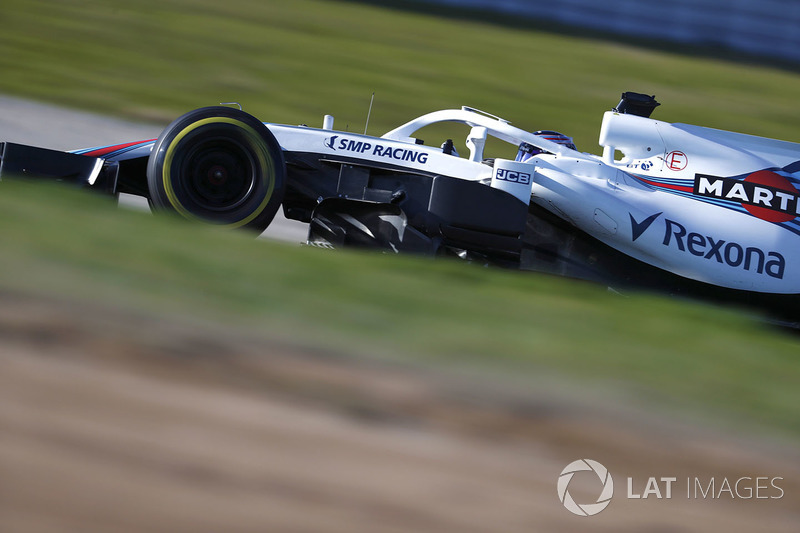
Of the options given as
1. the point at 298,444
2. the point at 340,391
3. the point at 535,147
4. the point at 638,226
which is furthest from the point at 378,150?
the point at 298,444

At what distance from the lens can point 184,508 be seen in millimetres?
2094

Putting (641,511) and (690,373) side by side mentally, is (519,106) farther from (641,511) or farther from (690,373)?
(641,511)

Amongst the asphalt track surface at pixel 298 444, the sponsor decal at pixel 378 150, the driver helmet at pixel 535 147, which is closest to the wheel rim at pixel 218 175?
the sponsor decal at pixel 378 150

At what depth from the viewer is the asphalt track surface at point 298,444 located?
2.14 meters

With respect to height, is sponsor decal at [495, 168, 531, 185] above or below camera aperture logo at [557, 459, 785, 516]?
above

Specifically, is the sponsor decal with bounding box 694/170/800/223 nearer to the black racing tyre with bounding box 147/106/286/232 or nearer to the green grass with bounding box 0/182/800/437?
the green grass with bounding box 0/182/800/437

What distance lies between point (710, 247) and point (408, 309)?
2.70m

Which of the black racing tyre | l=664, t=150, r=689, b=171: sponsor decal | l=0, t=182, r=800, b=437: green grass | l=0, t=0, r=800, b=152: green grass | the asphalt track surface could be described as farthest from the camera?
l=0, t=0, r=800, b=152: green grass

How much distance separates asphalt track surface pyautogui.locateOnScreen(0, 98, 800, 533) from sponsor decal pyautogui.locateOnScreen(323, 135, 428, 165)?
2571mm

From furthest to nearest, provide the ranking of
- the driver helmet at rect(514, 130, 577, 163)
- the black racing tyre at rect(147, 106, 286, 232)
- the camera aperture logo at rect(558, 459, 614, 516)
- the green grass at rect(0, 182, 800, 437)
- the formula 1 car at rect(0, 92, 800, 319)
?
the driver helmet at rect(514, 130, 577, 163) < the formula 1 car at rect(0, 92, 800, 319) < the black racing tyre at rect(147, 106, 286, 232) < the green grass at rect(0, 182, 800, 437) < the camera aperture logo at rect(558, 459, 614, 516)

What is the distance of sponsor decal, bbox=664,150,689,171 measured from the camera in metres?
5.48

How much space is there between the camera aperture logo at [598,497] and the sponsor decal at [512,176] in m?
2.82

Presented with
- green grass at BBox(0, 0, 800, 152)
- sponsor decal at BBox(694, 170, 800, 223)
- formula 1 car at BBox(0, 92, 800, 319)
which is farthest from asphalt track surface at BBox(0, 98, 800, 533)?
green grass at BBox(0, 0, 800, 152)

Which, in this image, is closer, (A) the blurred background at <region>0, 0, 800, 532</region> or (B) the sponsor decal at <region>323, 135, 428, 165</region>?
(A) the blurred background at <region>0, 0, 800, 532</region>
